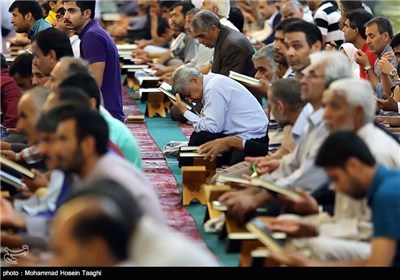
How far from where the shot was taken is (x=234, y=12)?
11.9 m

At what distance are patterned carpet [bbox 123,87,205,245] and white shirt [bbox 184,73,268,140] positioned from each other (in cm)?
48

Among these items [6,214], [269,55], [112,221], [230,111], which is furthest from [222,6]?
[112,221]

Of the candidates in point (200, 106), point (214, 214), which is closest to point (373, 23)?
point (200, 106)

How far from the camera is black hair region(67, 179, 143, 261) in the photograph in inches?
148

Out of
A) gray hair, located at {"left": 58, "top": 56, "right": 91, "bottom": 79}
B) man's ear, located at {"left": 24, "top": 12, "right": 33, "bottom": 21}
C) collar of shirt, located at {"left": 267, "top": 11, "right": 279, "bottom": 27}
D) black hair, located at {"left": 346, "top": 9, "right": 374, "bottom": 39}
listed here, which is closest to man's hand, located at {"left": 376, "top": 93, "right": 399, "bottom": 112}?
black hair, located at {"left": 346, "top": 9, "right": 374, "bottom": 39}

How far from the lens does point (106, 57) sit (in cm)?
855

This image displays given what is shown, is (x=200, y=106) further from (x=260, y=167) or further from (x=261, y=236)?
(x=261, y=236)

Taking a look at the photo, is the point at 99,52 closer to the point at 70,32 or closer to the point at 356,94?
the point at 70,32

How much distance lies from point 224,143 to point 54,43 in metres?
1.22

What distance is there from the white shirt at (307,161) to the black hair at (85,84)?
3.23ft

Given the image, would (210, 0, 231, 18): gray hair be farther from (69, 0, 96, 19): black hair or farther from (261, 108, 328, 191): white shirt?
(261, 108, 328, 191): white shirt

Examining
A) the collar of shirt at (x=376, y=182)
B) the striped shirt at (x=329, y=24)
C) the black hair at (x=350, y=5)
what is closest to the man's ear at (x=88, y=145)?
the collar of shirt at (x=376, y=182)

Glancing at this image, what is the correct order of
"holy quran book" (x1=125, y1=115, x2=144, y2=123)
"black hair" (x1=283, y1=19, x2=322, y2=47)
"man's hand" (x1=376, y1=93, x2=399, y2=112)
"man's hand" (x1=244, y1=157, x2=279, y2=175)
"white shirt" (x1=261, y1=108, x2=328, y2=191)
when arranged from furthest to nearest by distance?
"holy quran book" (x1=125, y1=115, x2=144, y2=123), "man's hand" (x1=376, y1=93, x2=399, y2=112), "black hair" (x1=283, y1=19, x2=322, y2=47), "man's hand" (x1=244, y1=157, x2=279, y2=175), "white shirt" (x1=261, y1=108, x2=328, y2=191)

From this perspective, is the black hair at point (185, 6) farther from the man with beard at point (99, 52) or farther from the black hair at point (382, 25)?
Answer: the man with beard at point (99, 52)
